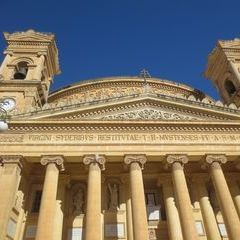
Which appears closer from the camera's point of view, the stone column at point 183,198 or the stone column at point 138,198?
the stone column at point 138,198

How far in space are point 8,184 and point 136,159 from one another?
22.7 feet

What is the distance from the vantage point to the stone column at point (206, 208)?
1819cm

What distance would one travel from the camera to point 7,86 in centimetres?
2428

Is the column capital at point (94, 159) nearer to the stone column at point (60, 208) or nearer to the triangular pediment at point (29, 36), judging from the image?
the stone column at point (60, 208)

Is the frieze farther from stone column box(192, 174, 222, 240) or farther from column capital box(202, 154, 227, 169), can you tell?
stone column box(192, 174, 222, 240)

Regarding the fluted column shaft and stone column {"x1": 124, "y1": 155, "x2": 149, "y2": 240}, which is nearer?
stone column {"x1": 124, "y1": 155, "x2": 149, "y2": 240}

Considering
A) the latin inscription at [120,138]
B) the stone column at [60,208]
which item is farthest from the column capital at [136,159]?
the stone column at [60,208]

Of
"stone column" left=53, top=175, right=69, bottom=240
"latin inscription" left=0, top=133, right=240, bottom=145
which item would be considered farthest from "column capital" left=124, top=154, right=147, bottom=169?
"stone column" left=53, top=175, right=69, bottom=240

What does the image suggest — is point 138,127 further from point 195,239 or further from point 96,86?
point 96,86

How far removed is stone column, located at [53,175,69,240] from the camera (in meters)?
17.3

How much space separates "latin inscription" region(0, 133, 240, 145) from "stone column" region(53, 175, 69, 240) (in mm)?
2977

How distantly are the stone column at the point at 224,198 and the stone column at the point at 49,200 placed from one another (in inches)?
336

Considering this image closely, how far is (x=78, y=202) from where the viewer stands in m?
19.8

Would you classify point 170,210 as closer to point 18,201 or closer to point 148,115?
point 148,115
